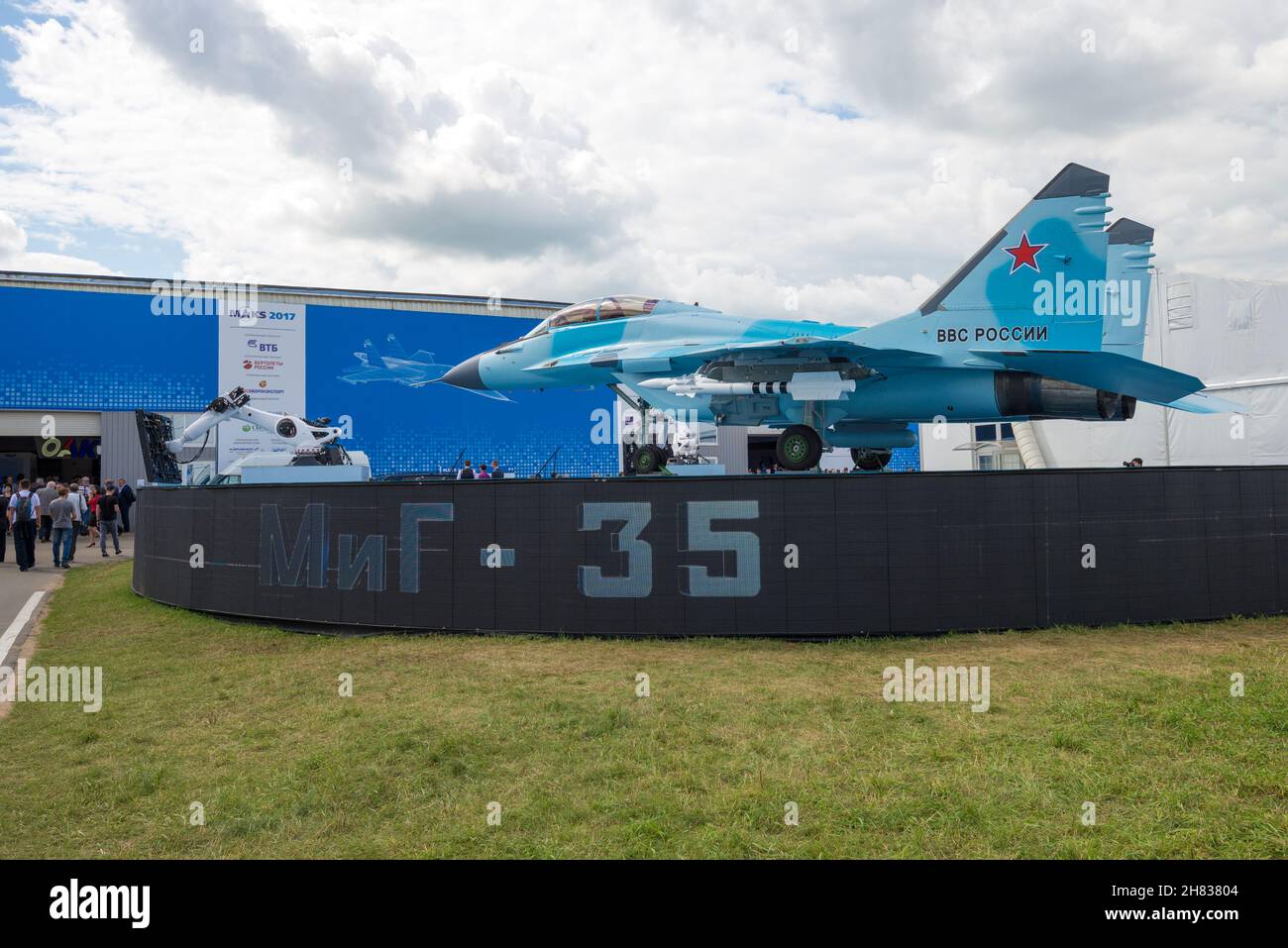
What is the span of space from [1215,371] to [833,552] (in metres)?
21.7

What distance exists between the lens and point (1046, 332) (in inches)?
518

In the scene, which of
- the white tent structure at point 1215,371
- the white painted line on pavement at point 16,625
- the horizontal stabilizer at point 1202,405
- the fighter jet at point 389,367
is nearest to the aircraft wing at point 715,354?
the horizontal stabilizer at point 1202,405

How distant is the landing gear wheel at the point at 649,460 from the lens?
15461mm

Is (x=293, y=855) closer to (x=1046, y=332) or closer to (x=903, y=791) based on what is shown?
(x=903, y=791)

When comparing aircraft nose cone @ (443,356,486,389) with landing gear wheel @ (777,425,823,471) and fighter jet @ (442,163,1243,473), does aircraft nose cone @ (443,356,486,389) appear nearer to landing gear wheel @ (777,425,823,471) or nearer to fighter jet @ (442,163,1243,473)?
fighter jet @ (442,163,1243,473)

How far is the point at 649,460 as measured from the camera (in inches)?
611

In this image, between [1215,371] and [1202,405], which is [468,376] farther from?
[1215,371]

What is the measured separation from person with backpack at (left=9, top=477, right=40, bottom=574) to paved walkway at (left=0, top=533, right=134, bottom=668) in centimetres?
32

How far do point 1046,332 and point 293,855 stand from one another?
12.8 metres

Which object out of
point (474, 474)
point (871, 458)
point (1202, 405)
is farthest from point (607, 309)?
point (474, 474)

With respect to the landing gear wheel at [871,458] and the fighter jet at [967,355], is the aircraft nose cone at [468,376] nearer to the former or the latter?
the fighter jet at [967,355]

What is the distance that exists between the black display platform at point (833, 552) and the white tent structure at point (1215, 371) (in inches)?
478

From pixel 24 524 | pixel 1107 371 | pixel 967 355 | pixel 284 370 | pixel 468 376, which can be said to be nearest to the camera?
pixel 1107 371

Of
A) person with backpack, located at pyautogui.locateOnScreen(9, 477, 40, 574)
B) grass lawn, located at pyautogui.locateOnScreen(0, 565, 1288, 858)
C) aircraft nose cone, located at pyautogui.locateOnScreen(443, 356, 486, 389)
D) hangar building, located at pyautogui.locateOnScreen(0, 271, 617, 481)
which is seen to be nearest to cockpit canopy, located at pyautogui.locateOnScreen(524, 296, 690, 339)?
aircraft nose cone, located at pyautogui.locateOnScreen(443, 356, 486, 389)
